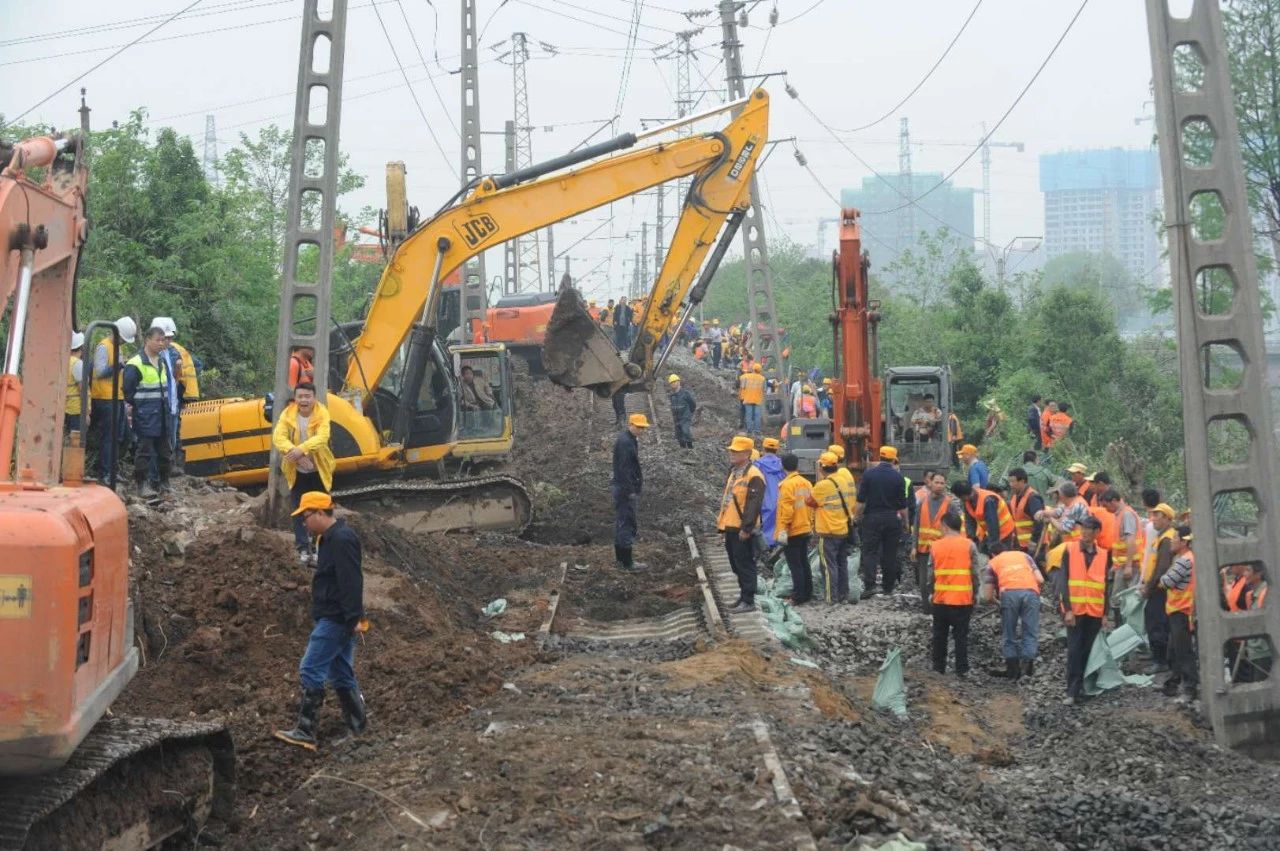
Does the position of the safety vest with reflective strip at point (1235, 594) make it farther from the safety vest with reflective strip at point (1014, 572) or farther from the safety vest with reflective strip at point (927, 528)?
the safety vest with reflective strip at point (927, 528)

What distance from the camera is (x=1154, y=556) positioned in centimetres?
1364

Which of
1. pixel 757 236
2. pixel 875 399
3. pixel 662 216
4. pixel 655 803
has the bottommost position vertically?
pixel 655 803

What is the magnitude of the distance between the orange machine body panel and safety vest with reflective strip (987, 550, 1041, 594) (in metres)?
9.42

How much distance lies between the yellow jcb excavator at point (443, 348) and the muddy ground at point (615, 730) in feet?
7.50

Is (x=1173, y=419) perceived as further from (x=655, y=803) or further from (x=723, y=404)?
(x=655, y=803)

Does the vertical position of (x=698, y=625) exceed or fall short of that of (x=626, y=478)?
it falls short

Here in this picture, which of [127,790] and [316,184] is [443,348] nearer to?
[316,184]

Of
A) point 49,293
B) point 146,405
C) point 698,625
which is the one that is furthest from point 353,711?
point 146,405

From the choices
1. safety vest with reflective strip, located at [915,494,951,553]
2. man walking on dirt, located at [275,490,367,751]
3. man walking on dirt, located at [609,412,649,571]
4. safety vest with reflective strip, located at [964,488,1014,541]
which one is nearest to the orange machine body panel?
man walking on dirt, located at [275,490,367,751]

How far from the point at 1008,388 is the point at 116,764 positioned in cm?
3005

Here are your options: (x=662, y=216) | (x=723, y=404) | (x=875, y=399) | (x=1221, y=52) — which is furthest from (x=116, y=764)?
(x=662, y=216)

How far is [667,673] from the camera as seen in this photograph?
11.8 metres

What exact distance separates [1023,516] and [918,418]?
5.59 metres

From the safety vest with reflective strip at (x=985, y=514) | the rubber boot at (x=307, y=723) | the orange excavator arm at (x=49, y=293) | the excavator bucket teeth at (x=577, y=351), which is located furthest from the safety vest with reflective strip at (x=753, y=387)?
the orange excavator arm at (x=49, y=293)
